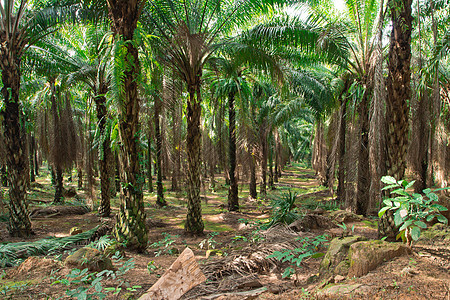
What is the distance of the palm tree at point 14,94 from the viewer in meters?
7.06

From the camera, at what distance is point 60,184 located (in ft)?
44.9

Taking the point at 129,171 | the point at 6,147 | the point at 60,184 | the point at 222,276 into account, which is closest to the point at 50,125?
the point at 60,184

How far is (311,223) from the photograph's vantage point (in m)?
7.19

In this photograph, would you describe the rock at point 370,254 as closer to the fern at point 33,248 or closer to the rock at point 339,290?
the rock at point 339,290

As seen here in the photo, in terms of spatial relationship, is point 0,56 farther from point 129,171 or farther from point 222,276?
point 222,276

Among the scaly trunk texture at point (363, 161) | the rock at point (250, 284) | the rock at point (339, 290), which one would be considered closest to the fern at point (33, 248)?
the rock at point (250, 284)

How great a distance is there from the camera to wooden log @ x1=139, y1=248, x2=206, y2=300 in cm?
297

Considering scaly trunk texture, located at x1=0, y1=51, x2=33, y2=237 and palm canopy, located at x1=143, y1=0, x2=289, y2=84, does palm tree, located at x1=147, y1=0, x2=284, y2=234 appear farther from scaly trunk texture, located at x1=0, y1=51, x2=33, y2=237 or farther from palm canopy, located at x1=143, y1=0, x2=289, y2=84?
scaly trunk texture, located at x1=0, y1=51, x2=33, y2=237

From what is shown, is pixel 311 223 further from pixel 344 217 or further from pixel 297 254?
pixel 297 254

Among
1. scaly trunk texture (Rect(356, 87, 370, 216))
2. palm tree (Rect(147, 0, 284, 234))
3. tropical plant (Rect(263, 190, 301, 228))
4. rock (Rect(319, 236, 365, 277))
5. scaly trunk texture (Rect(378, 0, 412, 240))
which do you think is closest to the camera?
rock (Rect(319, 236, 365, 277))

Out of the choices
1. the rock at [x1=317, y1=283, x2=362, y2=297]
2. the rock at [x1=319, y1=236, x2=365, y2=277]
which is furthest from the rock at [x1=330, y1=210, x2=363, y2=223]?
the rock at [x1=317, y1=283, x2=362, y2=297]

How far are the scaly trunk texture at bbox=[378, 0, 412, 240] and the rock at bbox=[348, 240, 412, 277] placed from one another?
7.00ft

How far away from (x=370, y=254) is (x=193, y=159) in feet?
18.1

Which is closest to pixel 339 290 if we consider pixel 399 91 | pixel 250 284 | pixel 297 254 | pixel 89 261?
pixel 250 284
